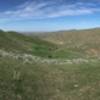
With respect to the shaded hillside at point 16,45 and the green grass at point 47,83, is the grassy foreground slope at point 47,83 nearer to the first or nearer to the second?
the green grass at point 47,83

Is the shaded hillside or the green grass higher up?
the shaded hillside

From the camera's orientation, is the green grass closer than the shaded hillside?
Yes

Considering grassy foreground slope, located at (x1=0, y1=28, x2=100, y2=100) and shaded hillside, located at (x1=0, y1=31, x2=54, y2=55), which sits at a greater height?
shaded hillside, located at (x1=0, y1=31, x2=54, y2=55)

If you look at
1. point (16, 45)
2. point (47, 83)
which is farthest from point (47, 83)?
point (16, 45)

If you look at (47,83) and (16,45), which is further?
(16,45)

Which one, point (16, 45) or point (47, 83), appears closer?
point (47, 83)

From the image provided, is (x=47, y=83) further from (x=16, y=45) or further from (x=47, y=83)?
(x=16, y=45)

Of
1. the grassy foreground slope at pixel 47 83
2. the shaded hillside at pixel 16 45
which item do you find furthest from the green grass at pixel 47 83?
the shaded hillside at pixel 16 45

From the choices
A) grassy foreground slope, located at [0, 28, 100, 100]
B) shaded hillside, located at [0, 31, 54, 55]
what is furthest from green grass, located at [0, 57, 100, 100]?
shaded hillside, located at [0, 31, 54, 55]

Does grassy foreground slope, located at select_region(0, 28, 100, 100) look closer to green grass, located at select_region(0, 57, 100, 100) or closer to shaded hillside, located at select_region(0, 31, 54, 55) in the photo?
green grass, located at select_region(0, 57, 100, 100)

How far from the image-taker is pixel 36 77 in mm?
15055

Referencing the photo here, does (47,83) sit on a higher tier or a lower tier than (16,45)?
lower

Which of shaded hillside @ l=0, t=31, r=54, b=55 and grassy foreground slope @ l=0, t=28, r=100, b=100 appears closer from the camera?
grassy foreground slope @ l=0, t=28, r=100, b=100

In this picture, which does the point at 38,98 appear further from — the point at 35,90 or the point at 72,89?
the point at 72,89
